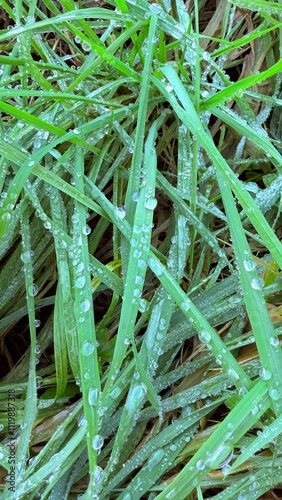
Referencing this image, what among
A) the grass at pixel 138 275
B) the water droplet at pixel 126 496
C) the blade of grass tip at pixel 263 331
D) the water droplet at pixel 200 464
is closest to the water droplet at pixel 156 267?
the grass at pixel 138 275

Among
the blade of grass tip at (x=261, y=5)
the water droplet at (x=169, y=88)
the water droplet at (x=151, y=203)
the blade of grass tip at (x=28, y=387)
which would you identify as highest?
the blade of grass tip at (x=261, y=5)

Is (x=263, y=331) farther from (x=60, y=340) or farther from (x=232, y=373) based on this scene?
(x=60, y=340)

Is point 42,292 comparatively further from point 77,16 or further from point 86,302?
point 77,16

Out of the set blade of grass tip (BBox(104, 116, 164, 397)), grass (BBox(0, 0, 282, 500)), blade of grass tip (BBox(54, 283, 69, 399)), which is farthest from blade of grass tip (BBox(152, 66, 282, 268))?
blade of grass tip (BBox(54, 283, 69, 399))

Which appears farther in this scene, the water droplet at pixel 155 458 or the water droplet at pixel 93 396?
the water droplet at pixel 155 458

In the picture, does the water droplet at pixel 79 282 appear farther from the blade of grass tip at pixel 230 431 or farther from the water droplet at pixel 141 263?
the blade of grass tip at pixel 230 431


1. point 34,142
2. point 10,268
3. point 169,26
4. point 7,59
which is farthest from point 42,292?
point 169,26

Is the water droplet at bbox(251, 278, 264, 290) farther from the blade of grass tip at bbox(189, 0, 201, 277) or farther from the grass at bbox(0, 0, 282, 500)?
the blade of grass tip at bbox(189, 0, 201, 277)
